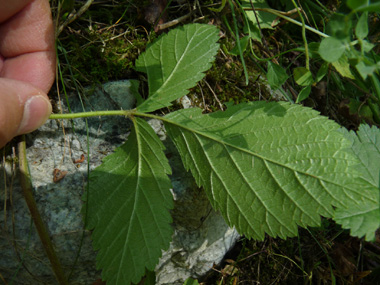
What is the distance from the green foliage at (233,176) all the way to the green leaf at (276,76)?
0.16 meters

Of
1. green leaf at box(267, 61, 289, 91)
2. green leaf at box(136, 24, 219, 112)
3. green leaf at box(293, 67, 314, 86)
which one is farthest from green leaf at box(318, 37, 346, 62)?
green leaf at box(136, 24, 219, 112)

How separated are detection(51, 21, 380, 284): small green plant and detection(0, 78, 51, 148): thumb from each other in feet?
0.47

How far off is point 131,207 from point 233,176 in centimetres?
59

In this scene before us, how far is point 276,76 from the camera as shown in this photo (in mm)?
2125

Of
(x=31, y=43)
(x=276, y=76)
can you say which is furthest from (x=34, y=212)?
(x=276, y=76)

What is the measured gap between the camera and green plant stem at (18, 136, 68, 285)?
200cm

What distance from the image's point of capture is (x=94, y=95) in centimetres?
231

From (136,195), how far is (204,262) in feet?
2.69

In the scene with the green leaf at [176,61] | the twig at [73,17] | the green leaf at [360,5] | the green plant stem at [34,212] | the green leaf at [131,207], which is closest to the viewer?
the green leaf at [360,5]

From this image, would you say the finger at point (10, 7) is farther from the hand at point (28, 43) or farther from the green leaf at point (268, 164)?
the green leaf at point (268, 164)

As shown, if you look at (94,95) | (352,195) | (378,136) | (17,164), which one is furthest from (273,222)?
(17,164)

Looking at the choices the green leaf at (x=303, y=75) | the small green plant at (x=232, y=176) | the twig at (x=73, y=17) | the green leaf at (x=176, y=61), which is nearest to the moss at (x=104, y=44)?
the twig at (x=73, y=17)

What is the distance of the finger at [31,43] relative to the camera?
2.18m

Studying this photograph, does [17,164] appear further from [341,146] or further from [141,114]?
[341,146]
